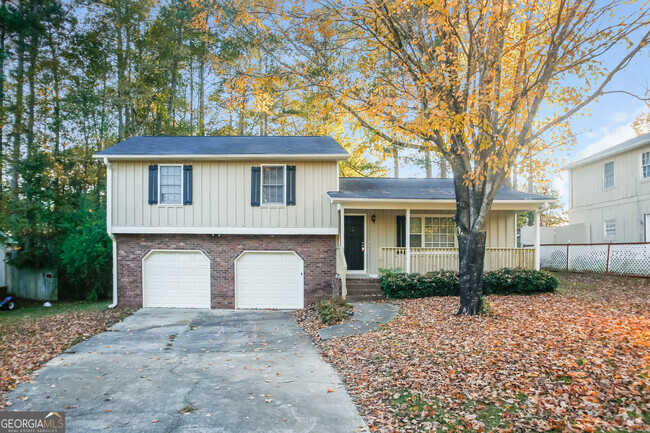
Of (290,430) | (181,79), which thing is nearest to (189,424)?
(290,430)

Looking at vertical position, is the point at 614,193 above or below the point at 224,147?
below

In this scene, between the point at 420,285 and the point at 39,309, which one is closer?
the point at 420,285

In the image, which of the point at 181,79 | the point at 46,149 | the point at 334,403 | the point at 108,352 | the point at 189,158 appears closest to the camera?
the point at 334,403

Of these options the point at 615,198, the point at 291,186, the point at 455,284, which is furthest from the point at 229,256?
the point at 615,198

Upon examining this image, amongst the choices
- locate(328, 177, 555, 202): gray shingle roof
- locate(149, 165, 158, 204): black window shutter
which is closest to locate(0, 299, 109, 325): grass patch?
locate(149, 165, 158, 204): black window shutter

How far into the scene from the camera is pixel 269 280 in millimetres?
13797

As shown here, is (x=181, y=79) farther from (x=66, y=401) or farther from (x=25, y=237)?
(x=66, y=401)

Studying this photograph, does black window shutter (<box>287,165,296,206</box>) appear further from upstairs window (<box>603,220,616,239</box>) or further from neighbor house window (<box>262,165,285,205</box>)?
upstairs window (<box>603,220,616,239</box>)

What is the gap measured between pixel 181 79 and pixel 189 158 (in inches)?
409

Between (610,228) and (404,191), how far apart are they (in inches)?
444

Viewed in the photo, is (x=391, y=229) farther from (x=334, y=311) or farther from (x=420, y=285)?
(x=334, y=311)

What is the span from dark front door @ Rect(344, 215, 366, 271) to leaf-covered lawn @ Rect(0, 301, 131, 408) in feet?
23.9

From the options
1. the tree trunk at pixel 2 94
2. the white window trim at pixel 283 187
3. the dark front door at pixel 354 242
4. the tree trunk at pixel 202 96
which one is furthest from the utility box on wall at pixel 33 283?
the dark front door at pixel 354 242

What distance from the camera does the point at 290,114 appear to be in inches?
868
